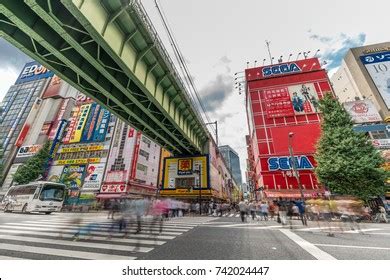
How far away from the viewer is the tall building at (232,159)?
14438cm

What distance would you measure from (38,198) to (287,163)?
3106 centimetres

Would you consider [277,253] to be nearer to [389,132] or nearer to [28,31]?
[28,31]

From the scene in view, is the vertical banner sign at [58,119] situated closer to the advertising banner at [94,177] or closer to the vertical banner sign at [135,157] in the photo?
the advertising banner at [94,177]

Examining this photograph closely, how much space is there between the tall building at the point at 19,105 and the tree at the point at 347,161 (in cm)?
6547

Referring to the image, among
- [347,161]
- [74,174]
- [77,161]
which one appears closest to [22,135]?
[77,161]

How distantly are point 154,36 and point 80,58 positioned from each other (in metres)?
4.24

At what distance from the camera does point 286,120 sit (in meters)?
29.8

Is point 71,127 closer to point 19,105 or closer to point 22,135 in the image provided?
point 22,135

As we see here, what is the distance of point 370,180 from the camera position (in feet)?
51.3

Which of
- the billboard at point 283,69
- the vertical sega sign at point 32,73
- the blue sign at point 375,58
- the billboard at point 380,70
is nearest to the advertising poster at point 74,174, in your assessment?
the billboard at point 283,69

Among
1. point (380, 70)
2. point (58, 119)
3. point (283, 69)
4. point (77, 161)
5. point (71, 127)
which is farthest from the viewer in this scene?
point (58, 119)

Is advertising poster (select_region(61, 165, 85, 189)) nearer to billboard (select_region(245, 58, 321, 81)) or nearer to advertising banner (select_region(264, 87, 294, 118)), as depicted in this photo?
advertising banner (select_region(264, 87, 294, 118))

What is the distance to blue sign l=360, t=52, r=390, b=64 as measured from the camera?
32.1m
